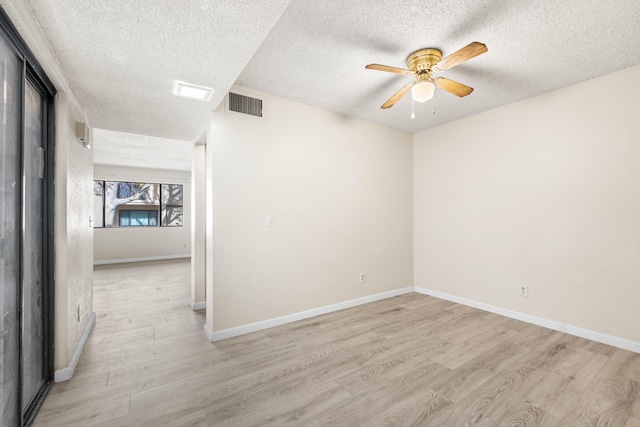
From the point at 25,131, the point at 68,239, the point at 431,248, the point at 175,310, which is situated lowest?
the point at 175,310

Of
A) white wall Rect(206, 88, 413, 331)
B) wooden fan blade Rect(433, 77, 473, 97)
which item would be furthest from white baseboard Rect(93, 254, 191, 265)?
wooden fan blade Rect(433, 77, 473, 97)

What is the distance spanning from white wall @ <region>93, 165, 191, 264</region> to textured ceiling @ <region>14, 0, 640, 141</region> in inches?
192

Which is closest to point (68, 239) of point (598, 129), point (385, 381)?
point (385, 381)

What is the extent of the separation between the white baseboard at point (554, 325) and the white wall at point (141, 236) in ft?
22.7

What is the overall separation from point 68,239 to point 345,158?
2868mm

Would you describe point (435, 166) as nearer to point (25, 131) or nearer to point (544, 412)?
point (544, 412)

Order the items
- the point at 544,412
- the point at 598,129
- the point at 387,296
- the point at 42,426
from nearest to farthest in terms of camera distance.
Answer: the point at 42,426, the point at 544,412, the point at 598,129, the point at 387,296

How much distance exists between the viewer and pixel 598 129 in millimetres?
2602

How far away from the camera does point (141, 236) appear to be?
7.18 metres

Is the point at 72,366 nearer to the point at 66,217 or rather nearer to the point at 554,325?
the point at 66,217

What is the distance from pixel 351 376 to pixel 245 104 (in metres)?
2.68

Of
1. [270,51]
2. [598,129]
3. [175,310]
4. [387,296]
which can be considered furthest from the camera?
[387,296]

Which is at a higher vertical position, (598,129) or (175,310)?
(598,129)

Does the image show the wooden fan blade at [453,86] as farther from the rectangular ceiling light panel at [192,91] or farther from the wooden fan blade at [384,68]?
the rectangular ceiling light panel at [192,91]
